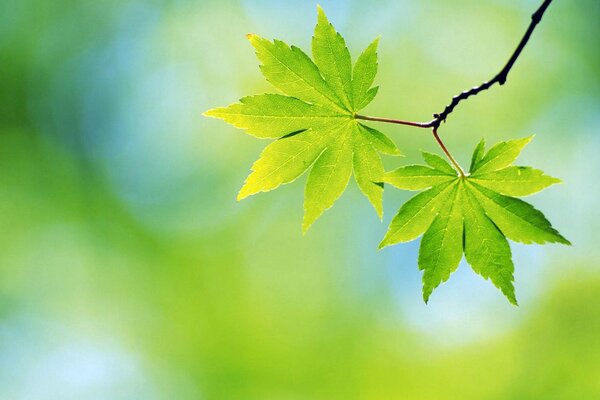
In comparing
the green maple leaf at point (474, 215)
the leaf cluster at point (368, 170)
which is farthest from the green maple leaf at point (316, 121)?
the green maple leaf at point (474, 215)

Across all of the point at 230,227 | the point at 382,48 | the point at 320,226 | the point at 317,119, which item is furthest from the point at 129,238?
the point at 317,119

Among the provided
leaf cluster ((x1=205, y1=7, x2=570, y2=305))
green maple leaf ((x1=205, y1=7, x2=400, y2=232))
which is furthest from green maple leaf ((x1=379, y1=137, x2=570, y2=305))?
green maple leaf ((x1=205, y1=7, x2=400, y2=232))

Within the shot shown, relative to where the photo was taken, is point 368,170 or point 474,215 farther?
point 474,215

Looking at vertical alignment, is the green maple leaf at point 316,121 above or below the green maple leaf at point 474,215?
above

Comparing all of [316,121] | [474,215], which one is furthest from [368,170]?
[474,215]

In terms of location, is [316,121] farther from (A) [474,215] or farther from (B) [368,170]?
(A) [474,215]

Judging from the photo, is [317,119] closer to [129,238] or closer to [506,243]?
[506,243]

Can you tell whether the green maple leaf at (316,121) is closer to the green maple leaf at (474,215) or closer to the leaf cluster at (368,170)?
A: the leaf cluster at (368,170)
